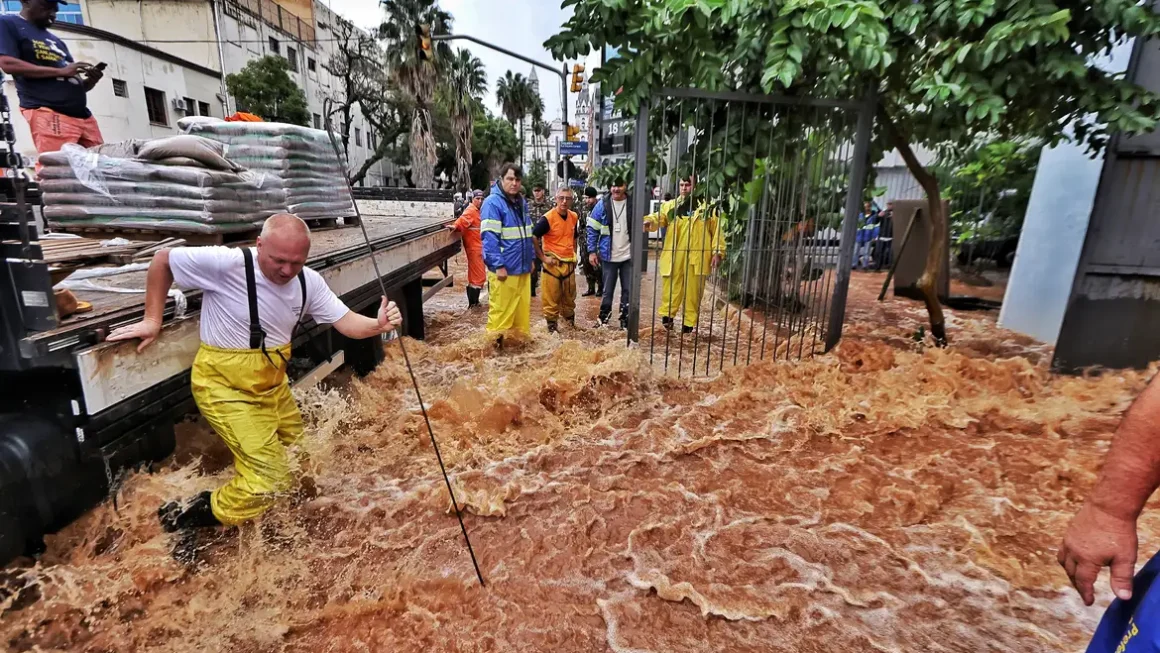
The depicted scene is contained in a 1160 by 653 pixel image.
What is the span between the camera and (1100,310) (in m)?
4.91

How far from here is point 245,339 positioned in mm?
2670

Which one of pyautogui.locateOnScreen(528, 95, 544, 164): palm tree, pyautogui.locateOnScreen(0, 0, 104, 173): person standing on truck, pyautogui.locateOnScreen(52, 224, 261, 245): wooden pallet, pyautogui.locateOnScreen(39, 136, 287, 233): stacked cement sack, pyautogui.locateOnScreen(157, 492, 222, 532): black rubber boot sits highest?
pyautogui.locateOnScreen(528, 95, 544, 164): palm tree

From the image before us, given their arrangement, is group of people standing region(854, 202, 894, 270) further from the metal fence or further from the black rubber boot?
the black rubber boot

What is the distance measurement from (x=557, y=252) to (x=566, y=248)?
0.12 metres

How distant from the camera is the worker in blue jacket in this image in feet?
18.8

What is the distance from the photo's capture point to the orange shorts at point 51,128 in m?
4.11

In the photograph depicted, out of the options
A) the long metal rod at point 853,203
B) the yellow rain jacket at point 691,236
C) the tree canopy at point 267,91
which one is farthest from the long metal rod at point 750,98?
the tree canopy at point 267,91

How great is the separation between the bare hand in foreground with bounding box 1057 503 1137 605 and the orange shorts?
5.79 metres

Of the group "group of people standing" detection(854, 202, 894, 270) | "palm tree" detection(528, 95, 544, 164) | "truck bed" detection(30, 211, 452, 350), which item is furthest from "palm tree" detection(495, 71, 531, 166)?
"truck bed" detection(30, 211, 452, 350)

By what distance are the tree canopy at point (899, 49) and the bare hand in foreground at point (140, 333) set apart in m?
3.27

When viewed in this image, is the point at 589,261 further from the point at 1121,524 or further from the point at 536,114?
the point at 536,114

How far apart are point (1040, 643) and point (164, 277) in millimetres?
3954

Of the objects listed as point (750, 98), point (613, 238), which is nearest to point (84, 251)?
point (750, 98)

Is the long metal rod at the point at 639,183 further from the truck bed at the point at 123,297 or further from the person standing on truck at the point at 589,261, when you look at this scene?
the person standing on truck at the point at 589,261
